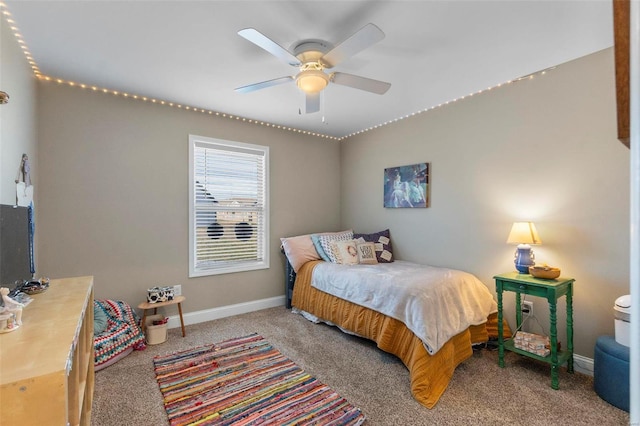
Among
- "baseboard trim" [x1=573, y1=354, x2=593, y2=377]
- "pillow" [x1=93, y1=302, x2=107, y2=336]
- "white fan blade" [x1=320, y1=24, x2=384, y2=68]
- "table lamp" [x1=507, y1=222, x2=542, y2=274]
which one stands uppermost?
"white fan blade" [x1=320, y1=24, x2=384, y2=68]

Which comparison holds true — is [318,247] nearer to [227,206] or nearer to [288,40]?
[227,206]

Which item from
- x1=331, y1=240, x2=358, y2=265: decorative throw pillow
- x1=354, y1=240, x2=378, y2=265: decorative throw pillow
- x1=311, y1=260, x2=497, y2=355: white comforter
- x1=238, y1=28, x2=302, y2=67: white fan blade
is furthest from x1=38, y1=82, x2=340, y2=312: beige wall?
x1=238, y1=28, x2=302, y2=67: white fan blade

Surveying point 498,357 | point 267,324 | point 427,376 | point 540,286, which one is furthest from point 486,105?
point 267,324

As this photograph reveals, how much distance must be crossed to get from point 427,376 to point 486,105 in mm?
2510

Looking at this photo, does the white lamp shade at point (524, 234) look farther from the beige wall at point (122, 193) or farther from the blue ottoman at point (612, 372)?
the beige wall at point (122, 193)

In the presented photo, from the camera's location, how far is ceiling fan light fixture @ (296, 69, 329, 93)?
209 centimetres

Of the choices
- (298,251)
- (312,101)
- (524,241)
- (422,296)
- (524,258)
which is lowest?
(422,296)

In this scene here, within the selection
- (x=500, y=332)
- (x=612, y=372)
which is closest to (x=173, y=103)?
(x=500, y=332)

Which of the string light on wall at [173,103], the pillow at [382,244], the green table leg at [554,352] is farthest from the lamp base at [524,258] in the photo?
the string light on wall at [173,103]

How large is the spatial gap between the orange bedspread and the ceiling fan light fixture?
6.31 ft

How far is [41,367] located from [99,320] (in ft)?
6.89

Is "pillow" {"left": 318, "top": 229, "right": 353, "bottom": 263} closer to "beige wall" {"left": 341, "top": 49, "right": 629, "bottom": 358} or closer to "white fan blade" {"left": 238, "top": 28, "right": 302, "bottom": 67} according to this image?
"beige wall" {"left": 341, "top": 49, "right": 629, "bottom": 358}

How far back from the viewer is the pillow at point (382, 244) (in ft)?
12.0

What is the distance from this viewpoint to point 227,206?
3734 mm
